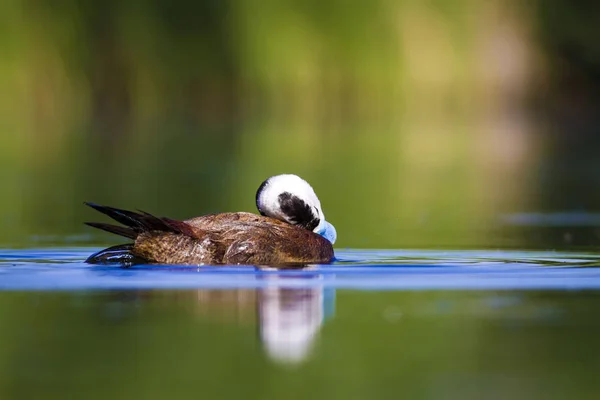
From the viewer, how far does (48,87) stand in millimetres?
38531

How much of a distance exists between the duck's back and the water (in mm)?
143

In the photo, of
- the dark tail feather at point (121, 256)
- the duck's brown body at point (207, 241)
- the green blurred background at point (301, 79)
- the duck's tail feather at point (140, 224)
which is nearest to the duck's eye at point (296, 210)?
the duck's brown body at point (207, 241)

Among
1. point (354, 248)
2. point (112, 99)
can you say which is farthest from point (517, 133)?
point (354, 248)

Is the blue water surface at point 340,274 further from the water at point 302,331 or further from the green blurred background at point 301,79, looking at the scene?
the green blurred background at point 301,79

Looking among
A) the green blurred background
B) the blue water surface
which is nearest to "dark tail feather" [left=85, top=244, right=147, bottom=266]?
the blue water surface

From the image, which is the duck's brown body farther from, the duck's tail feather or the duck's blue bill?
the duck's blue bill

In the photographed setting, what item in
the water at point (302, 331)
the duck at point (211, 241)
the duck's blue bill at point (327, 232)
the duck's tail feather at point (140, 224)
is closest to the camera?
the water at point (302, 331)

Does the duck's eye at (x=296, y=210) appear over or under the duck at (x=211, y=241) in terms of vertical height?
over

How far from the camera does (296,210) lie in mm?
9844

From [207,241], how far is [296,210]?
89cm

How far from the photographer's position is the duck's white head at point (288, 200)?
9805 millimetres

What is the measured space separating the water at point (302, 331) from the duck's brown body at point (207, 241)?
0.14m

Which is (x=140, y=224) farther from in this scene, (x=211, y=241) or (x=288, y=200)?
(x=288, y=200)

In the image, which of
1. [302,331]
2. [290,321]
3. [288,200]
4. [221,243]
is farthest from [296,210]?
[302,331]
